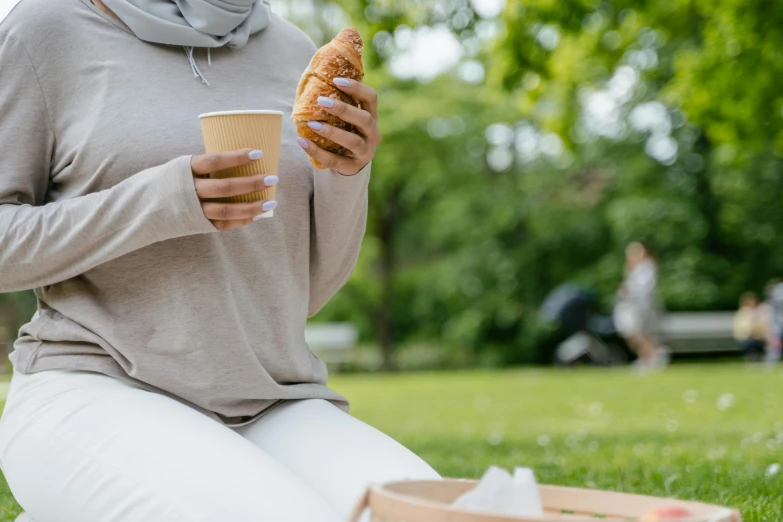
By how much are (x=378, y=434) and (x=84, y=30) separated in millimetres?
1226

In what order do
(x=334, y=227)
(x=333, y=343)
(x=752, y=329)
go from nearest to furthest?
(x=334, y=227) < (x=752, y=329) < (x=333, y=343)

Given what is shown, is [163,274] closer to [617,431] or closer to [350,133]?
[350,133]

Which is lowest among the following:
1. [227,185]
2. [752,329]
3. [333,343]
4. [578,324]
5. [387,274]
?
[333,343]

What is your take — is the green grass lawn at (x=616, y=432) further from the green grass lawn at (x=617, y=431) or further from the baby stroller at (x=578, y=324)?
the baby stroller at (x=578, y=324)

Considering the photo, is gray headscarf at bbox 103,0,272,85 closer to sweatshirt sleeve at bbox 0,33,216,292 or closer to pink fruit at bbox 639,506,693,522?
sweatshirt sleeve at bbox 0,33,216,292

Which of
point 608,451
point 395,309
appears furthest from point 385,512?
point 395,309

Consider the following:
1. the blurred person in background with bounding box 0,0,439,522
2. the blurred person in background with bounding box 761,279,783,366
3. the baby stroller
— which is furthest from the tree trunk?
the blurred person in background with bounding box 0,0,439,522

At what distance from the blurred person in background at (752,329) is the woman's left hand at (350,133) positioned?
19.8 m

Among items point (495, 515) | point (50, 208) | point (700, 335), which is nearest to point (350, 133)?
point (50, 208)

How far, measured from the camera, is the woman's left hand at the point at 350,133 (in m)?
2.09

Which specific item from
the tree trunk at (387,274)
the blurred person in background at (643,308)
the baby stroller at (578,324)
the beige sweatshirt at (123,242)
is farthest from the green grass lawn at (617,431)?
the tree trunk at (387,274)

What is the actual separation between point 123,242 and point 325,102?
0.54m

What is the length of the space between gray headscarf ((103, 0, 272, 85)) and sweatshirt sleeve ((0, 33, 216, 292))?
0.28 meters

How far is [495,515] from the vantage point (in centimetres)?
130
